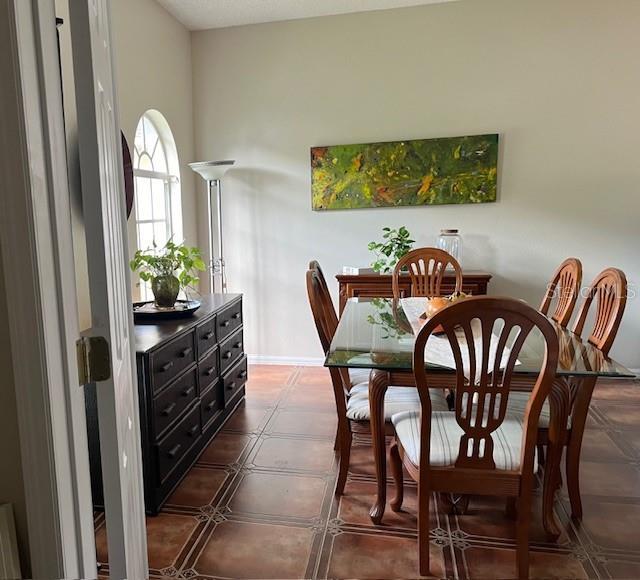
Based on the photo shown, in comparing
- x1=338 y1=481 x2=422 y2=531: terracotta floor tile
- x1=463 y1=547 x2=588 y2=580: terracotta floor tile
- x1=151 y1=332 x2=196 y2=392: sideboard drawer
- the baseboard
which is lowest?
x1=463 y1=547 x2=588 y2=580: terracotta floor tile

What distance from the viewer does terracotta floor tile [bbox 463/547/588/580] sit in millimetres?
1665

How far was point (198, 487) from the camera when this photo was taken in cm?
224

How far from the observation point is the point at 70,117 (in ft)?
4.14

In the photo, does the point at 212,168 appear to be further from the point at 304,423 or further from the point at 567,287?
the point at 567,287

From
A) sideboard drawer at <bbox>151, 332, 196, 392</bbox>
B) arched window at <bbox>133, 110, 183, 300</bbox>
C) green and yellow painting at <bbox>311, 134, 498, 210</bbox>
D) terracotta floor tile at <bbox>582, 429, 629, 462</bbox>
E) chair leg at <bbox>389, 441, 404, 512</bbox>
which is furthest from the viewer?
green and yellow painting at <bbox>311, 134, 498, 210</bbox>

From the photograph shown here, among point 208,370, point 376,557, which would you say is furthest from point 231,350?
point 376,557

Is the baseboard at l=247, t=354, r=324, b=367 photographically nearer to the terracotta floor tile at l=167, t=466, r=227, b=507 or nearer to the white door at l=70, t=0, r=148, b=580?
the terracotta floor tile at l=167, t=466, r=227, b=507

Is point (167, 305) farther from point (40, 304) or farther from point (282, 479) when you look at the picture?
point (40, 304)

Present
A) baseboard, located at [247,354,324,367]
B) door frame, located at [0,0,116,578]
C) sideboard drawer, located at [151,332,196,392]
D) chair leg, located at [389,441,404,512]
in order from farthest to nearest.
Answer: baseboard, located at [247,354,324,367], sideboard drawer, located at [151,332,196,392], chair leg, located at [389,441,404,512], door frame, located at [0,0,116,578]

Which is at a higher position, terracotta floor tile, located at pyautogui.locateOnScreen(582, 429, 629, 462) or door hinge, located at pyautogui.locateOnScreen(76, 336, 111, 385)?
door hinge, located at pyautogui.locateOnScreen(76, 336, 111, 385)

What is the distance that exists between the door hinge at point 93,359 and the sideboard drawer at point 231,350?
1.92m

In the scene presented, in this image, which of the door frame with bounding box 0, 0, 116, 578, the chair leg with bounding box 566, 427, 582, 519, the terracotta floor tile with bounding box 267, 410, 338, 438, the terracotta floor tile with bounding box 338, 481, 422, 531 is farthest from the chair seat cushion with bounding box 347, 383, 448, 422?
the door frame with bounding box 0, 0, 116, 578

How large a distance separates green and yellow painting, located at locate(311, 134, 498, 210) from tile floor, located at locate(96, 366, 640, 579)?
198 centimetres

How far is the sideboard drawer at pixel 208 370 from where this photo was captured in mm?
2543
